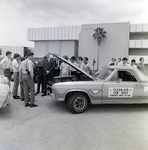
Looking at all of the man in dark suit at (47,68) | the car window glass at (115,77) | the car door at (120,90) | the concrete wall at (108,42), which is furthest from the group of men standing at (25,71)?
the concrete wall at (108,42)

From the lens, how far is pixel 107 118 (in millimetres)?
4391

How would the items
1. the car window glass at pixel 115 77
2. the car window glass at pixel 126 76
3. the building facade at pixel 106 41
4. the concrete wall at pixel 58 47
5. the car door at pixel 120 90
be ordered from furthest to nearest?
the concrete wall at pixel 58 47, the building facade at pixel 106 41, the car window glass at pixel 126 76, the car window glass at pixel 115 77, the car door at pixel 120 90

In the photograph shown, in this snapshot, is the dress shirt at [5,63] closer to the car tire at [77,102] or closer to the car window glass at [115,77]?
the car tire at [77,102]

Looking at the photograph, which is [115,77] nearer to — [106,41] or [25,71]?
[25,71]

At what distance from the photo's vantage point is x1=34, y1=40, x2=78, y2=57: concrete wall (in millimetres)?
22969

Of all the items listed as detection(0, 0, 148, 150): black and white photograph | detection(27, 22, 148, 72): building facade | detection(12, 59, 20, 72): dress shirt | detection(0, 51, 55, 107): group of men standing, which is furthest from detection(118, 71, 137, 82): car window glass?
detection(27, 22, 148, 72): building facade

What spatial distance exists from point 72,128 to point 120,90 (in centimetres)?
200

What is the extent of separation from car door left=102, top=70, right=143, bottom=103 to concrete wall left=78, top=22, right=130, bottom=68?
14.8m

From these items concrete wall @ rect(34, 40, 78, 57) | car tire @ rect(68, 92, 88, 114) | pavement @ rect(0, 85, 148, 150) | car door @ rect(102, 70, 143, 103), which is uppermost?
concrete wall @ rect(34, 40, 78, 57)

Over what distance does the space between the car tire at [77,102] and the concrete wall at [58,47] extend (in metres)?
18.4

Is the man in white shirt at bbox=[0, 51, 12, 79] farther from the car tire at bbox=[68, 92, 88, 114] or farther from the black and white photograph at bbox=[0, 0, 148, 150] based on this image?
the car tire at bbox=[68, 92, 88, 114]

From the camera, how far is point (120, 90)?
15.6ft

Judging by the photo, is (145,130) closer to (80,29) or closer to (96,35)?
(96,35)

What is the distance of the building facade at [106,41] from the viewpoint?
18.9 m
